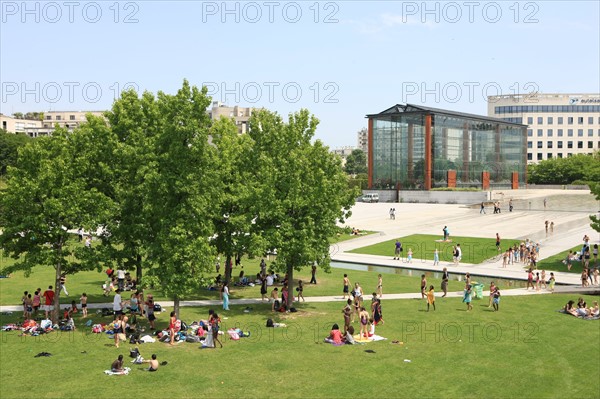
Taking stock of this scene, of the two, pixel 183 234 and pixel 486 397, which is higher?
pixel 183 234

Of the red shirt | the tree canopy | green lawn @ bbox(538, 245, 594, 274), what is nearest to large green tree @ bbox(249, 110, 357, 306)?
the tree canopy

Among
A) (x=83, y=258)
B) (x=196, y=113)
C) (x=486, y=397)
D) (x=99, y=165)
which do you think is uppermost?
(x=196, y=113)

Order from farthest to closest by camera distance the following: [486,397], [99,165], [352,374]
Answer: [99,165]
[352,374]
[486,397]

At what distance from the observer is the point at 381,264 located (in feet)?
147

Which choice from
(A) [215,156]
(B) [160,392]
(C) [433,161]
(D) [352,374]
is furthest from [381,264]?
(C) [433,161]

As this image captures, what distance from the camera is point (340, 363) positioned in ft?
66.4

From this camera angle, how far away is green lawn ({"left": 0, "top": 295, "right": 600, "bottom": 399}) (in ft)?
57.7

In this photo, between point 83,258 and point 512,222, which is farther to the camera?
point 512,222

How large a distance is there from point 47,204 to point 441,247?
3595cm

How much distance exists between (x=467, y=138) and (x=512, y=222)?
42743 millimetres

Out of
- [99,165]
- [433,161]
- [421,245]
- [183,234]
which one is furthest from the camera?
[433,161]

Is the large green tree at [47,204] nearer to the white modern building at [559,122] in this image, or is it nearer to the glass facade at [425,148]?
the glass facade at [425,148]

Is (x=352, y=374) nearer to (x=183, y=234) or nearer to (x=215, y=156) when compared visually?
(x=183, y=234)

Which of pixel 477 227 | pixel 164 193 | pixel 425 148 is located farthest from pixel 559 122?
pixel 164 193
